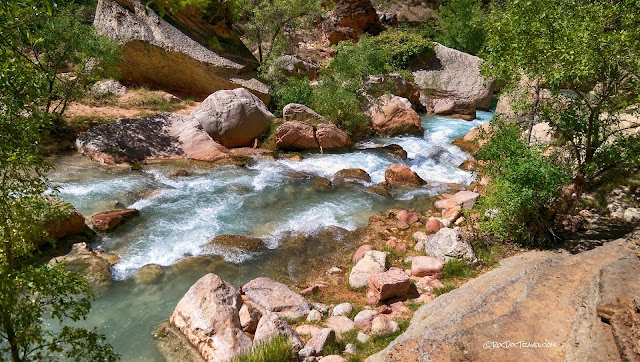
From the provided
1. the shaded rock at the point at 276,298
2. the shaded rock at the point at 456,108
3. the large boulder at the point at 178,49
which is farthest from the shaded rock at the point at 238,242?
the shaded rock at the point at 456,108

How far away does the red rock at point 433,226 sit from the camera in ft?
31.8

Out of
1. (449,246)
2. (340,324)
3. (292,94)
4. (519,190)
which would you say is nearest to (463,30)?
(292,94)

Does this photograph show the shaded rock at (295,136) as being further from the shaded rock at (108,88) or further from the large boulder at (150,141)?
the shaded rock at (108,88)

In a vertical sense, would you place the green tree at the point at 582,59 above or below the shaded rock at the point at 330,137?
above

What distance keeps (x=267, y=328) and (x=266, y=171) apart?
8.39 meters

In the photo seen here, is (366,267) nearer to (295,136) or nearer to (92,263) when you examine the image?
(92,263)

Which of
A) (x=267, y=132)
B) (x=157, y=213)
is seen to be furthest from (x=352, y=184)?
(x=157, y=213)

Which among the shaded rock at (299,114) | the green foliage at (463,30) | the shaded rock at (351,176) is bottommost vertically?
the shaded rock at (351,176)

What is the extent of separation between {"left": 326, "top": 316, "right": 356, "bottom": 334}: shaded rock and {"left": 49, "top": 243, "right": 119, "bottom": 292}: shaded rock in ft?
13.9

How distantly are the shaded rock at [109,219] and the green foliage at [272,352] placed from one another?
224 inches

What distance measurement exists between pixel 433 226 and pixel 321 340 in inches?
196

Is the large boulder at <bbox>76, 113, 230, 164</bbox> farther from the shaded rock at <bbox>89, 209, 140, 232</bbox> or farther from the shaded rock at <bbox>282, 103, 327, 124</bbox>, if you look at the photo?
the shaded rock at <bbox>89, 209, 140, 232</bbox>

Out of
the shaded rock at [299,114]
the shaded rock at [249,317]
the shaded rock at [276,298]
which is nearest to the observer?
the shaded rock at [249,317]

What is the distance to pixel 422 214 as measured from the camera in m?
11.1
